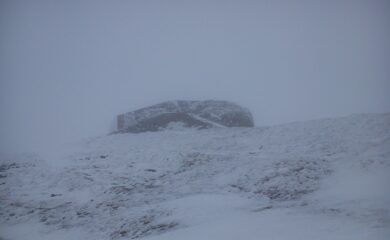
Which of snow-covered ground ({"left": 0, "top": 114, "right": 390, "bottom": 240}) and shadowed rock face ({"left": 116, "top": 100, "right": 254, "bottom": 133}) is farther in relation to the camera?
shadowed rock face ({"left": 116, "top": 100, "right": 254, "bottom": 133})

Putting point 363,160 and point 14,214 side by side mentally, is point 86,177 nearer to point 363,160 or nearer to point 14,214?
point 14,214

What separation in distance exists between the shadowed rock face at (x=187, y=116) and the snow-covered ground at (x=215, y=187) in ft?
10.4

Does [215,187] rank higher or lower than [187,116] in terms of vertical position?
lower

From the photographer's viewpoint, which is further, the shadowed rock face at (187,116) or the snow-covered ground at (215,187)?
the shadowed rock face at (187,116)

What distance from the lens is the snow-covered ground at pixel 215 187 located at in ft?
22.6

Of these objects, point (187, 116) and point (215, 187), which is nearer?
point (215, 187)

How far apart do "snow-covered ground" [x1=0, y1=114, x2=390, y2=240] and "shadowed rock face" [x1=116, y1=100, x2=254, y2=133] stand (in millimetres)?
3179

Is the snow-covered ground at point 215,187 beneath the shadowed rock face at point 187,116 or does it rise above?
beneath

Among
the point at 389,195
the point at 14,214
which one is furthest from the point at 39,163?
the point at 389,195

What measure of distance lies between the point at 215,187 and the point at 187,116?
8311 millimetres

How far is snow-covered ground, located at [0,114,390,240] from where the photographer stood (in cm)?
688

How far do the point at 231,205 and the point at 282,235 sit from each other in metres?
1.96

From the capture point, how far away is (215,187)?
9297 millimetres

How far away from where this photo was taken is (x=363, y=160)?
937 cm
